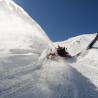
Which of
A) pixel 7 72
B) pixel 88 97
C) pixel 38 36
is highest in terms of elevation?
pixel 38 36

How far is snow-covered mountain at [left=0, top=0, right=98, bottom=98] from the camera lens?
94 cm

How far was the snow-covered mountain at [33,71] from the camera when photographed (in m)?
0.94

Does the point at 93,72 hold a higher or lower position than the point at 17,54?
lower

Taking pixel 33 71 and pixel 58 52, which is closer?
pixel 33 71

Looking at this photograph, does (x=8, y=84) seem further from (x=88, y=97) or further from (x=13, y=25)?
(x=13, y=25)

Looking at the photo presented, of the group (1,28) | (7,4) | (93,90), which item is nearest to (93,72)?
(93,90)

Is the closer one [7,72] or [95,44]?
[7,72]

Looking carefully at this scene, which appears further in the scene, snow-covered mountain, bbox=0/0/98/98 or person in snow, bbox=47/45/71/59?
person in snow, bbox=47/45/71/59

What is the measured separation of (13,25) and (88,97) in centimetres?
50

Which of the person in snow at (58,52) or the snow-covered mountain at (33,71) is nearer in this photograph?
the snow-covered mountain at (33,71)

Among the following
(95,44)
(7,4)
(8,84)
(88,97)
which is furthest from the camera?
(95,44)

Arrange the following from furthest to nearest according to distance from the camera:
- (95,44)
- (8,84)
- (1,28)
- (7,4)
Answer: (95,44)
(7,4)
(1,28)
(8,84)

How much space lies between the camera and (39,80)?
1002 mm

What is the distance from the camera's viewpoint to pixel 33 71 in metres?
1.03
